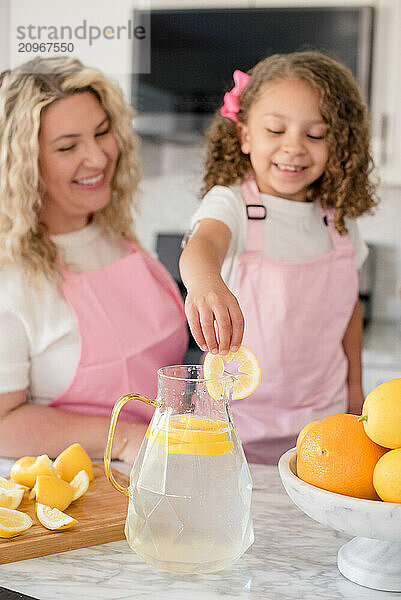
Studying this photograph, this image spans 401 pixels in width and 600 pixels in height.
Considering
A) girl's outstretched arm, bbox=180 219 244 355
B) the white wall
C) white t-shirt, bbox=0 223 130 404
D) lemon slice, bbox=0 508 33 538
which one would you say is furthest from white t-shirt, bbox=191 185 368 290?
the white wall

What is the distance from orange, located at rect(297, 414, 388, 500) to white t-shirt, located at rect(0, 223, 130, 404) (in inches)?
22.8

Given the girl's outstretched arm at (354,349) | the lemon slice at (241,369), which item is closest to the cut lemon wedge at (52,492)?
the lemon slice at (241,369)

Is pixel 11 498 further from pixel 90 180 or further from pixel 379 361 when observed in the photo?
pixel 379 361

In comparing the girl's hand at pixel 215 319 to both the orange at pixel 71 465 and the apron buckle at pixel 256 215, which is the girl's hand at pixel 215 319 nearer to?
the orange at pixel 71 465

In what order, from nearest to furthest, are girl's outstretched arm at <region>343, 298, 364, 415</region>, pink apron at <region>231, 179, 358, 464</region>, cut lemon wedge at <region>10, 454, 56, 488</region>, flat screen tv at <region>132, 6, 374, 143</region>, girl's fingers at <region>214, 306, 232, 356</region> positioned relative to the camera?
girl's fingers at <region>214, 306, 232, 356</region>
cut lemon wedge at <region>10, 454, 56, 488</region>
pink apron at <region>231, 179, 358, 464</region>
girl's outstretched arm at <region>343, 298, 364, 415</region>
flat screen tv at <region>132, 6, 374, 143</region>

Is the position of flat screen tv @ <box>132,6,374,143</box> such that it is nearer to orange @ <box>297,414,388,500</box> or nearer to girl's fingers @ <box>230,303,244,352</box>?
girl's fingers @ <box>230,303,244,352</box>

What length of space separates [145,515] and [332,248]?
73 cm

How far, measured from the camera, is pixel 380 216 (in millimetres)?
2314

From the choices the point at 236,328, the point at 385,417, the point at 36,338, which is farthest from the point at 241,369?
the point at 36,338

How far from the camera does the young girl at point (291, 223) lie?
3.80 feet

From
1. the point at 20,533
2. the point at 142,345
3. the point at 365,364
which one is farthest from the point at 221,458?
→ the point at 365,364

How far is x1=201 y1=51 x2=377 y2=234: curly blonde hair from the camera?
46.1 inches

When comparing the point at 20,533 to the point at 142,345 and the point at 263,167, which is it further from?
the point at 263,167

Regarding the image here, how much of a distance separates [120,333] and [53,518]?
0.50m
